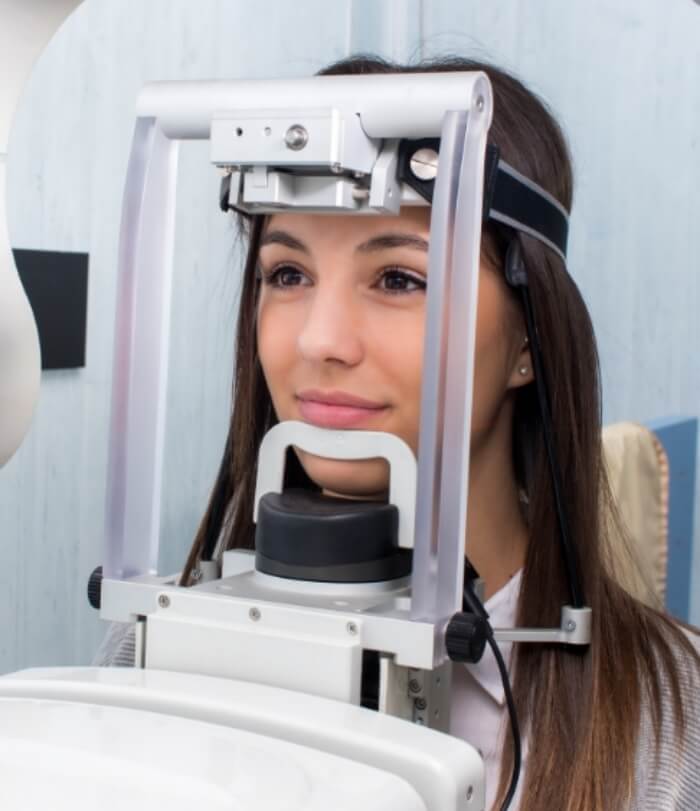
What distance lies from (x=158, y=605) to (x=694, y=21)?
5.68ft

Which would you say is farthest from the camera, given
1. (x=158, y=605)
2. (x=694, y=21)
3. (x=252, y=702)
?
(x=694, y=21)

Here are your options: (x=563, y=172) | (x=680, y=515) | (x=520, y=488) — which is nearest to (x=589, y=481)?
(x=520, y=488)

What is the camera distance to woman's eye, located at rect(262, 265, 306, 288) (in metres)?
1.02

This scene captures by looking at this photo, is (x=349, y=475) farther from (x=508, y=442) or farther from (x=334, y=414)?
(x=508, y=442)

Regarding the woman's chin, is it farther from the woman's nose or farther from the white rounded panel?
the white rounded panel

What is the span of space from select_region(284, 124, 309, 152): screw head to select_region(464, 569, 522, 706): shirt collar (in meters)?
0.51

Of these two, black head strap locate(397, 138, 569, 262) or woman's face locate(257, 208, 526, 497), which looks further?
woman's face locate(257, 208, 526, 497)

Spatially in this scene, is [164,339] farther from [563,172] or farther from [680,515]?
[680,515]

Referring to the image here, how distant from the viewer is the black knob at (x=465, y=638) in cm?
73

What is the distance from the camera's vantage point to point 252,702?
0.67 metres

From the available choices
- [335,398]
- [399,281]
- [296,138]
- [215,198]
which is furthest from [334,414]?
[215,198]

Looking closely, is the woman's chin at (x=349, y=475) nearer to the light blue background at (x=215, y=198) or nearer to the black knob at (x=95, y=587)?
the black knob at (x=95, y=587)

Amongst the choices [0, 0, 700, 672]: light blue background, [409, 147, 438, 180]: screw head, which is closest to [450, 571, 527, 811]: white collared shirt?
[409, 147, 438, 180]: screw head

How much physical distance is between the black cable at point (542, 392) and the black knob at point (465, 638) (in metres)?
0.27
